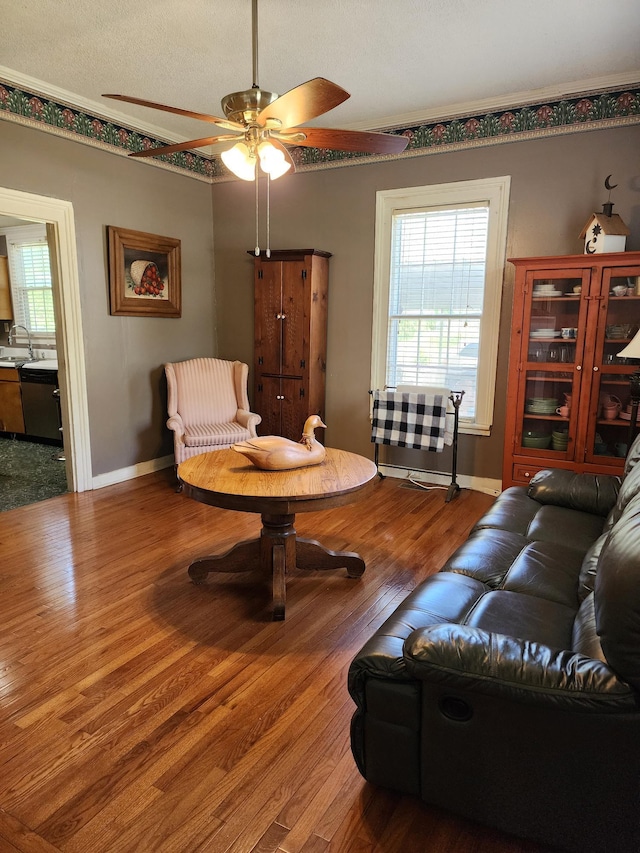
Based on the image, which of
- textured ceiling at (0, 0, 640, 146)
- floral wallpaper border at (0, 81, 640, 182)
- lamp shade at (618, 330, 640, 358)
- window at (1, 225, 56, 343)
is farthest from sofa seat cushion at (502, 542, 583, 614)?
window at (1, 225, 56, 343)

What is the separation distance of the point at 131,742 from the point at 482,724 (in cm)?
113

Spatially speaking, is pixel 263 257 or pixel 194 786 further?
pixel 263 257

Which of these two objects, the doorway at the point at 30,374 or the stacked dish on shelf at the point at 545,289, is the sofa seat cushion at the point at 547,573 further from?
the doorway at the point at 30,374

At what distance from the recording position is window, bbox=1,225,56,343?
6215 millimetres

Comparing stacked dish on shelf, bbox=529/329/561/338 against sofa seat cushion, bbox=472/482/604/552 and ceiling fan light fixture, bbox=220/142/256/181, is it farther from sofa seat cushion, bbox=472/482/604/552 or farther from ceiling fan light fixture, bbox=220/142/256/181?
ceiling fan light fixture, bbox=220/142/256/181

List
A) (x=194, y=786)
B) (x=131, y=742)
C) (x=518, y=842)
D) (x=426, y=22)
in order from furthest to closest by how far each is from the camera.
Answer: (x=426, y=22), (x=131, y=742), (x=194, y=786), (x=518, y=842)

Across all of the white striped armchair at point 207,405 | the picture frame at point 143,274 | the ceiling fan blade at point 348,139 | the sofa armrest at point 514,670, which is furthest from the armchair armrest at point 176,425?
the sofa armrest at point 514,670

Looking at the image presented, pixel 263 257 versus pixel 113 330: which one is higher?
pixel 263 257

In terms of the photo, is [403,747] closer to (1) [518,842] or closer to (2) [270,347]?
(1) [518,842]

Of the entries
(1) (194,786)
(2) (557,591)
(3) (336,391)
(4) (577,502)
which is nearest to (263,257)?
(3) (336,391)

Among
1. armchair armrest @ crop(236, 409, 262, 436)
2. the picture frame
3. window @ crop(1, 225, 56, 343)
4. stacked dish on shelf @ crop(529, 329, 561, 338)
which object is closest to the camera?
stacked dish on shelf @ crop(529, 329, 561, 338)

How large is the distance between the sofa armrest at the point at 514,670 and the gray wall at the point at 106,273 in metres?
3.71

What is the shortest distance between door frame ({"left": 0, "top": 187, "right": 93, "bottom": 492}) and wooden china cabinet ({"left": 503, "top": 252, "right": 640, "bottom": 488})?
10.4 ft

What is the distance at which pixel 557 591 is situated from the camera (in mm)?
1906
